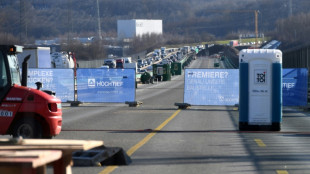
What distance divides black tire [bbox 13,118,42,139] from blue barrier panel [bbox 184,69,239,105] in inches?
622

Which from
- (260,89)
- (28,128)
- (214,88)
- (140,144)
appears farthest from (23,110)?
(214,88)

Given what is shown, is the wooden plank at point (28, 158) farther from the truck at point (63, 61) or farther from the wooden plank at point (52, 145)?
the truck at point (63, 61)

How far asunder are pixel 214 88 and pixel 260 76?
10.4 metres

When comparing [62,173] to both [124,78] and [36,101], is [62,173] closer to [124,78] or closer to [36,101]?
[36,101]

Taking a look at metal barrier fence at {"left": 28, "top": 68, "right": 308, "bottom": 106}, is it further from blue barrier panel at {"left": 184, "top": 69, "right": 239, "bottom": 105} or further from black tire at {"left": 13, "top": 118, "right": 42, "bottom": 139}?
black tire at {"left": 13, "top": 118, "right": 42, "bottom": 139}

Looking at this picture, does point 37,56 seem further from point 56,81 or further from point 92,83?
point 92,83

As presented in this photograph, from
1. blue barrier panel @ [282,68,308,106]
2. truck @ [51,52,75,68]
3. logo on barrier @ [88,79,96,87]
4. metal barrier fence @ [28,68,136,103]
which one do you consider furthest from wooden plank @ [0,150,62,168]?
truck @ [51,52,75,68]

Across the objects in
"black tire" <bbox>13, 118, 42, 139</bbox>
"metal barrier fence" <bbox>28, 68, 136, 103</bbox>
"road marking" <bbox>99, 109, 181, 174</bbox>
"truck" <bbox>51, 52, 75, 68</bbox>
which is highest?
"truck" <bbox>51, 52, 75, 68</bbox>

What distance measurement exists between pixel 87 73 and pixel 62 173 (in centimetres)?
2594

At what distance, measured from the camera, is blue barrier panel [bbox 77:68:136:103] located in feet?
105

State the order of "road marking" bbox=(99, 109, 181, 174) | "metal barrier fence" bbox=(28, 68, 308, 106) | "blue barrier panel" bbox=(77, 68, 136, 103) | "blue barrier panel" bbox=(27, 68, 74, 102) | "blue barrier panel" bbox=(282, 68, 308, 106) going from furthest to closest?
"blue barrier panel" bbox=(27, 68, 74, 102) → "blue barrier panel" bbox=(77, 68, 136, 103) → "metal barrier fence" bbox=(28, 68, 308, 106) → "blue barrier panel" bbox=(282, 68, 308, 106) → "road marking" bbox=(99, 109, 181, 174)

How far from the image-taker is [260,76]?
19859mm

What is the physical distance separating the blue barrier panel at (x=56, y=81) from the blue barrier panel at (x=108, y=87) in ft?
1.99

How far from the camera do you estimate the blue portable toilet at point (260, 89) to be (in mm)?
19734
